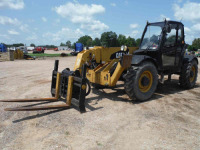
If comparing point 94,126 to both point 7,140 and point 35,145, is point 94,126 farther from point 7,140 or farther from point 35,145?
point 7,140

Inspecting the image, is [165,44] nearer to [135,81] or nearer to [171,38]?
[171,38]

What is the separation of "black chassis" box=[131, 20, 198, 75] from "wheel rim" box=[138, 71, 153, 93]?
1.34 ft

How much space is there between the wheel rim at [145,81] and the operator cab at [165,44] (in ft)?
2.28

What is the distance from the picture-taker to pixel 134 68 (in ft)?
17.0

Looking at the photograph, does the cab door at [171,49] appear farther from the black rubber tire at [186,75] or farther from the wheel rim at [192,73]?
the wheel rim at [192,73]

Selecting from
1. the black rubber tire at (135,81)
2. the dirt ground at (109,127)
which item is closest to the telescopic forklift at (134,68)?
the black rubber tire at (135,81)

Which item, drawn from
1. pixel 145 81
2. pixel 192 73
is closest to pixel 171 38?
pixel 192 73

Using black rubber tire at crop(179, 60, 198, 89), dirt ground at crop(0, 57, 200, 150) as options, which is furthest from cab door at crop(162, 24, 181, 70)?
dirt ground at crop(0, 57, 200, 150)

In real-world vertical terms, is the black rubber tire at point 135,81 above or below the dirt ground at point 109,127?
above

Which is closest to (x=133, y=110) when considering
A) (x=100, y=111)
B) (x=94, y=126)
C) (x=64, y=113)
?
(x=100, y=111)

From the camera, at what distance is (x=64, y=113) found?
439 cm

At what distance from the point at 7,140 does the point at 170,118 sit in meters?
3.36

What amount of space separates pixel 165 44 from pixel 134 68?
1.75 metres

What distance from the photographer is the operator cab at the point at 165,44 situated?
601 centimetres
